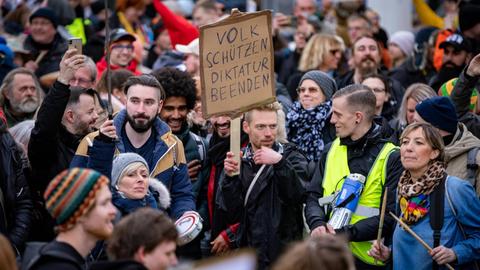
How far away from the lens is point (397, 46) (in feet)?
51.3

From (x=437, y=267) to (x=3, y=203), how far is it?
10.6 ft

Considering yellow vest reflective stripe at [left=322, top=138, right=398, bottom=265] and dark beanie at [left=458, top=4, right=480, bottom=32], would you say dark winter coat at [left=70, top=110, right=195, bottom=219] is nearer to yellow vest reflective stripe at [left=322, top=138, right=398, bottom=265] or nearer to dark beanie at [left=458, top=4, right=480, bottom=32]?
yellow vest reflective stripe at [left=322, top=138, right=398, bottom=265]

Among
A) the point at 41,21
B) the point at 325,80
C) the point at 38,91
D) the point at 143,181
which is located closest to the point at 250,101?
the point at 143,181

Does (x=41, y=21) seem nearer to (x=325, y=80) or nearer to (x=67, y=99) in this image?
(x=325, y=80)

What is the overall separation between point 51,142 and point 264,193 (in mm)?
1703

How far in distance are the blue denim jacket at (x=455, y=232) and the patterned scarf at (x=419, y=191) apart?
0.21 feet

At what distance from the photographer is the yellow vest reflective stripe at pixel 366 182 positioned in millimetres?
9047

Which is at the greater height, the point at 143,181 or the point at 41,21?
the point at 41,21

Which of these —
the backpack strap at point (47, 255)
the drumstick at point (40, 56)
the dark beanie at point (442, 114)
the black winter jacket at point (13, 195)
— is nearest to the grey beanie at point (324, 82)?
the dark beanie at point (442, 114)

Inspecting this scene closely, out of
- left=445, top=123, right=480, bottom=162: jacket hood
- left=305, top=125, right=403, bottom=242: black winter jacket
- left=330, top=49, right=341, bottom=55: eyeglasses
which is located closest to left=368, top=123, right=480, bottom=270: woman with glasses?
left=305, top=125, right=403, bottom=242: black winter jacket

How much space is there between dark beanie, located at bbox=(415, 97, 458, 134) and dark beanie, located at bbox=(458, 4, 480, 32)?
3.66 metres

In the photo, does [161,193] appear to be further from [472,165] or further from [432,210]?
[472,165]

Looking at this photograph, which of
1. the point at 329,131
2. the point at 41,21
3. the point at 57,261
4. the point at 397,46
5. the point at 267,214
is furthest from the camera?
the point at 397,46

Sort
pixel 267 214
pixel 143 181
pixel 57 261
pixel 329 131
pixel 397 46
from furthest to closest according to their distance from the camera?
pixel 397 46, pixel 329 131, pixel 267 214, pixel 143 181, pixel 57 261
